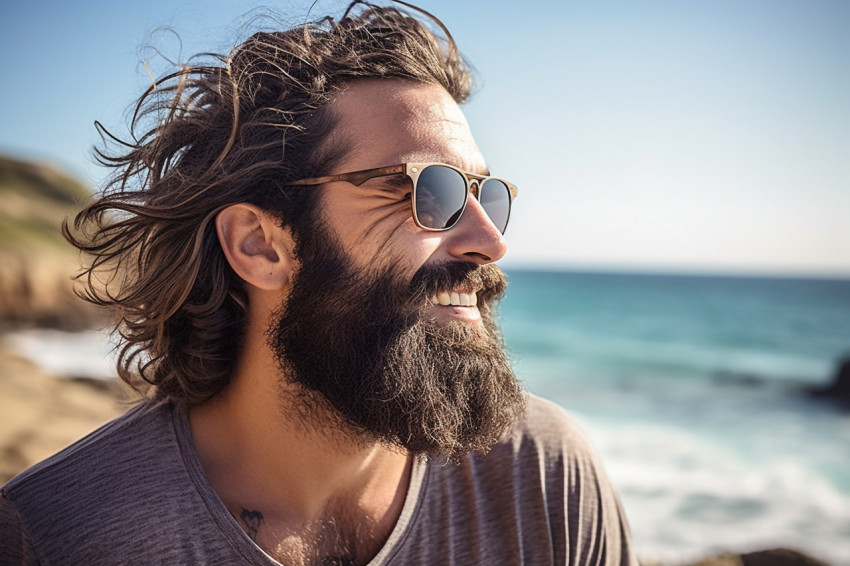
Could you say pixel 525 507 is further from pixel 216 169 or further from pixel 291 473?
pixel 216 169

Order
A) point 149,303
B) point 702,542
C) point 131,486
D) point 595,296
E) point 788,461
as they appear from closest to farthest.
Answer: point 131,486 < point 149,303 < point 702,542 < point 788,461 < point 595,296

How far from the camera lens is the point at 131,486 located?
2057 mm

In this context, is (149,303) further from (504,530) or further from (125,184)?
(504,530)

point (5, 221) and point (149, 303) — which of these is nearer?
point (149, 303)

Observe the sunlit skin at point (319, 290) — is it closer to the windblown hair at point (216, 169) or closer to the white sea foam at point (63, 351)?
the windblown hair at point (216, 169)

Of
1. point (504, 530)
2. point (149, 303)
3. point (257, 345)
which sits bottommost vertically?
point (504, 530)

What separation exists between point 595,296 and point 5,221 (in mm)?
49897

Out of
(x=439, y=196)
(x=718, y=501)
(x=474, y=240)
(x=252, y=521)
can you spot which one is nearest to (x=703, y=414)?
(x=718, y=501)

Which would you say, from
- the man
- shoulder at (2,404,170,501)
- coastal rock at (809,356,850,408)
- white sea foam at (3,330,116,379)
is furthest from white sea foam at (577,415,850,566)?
white sea foam at (3,330,116,379)

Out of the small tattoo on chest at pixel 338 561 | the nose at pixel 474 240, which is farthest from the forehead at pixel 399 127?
the small tattoo on chest at pixel 338 561

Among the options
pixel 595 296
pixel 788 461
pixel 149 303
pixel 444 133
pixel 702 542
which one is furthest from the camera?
pixel 595 296

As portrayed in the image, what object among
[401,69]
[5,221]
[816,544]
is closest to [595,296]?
[5,221]

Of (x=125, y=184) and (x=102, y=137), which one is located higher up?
(x=102, y=137)

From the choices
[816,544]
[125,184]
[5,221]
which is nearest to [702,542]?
[816,544]
